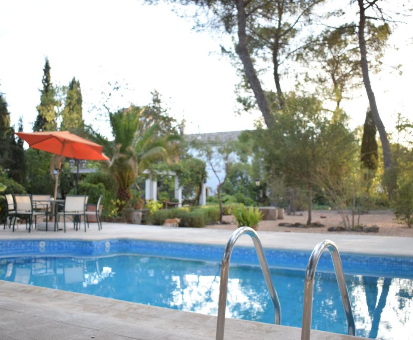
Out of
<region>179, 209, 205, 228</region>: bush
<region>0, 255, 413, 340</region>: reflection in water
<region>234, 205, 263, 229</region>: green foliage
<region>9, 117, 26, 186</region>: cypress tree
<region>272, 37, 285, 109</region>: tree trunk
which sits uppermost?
<region>272, 37, 285, 109</region>: tree trunk

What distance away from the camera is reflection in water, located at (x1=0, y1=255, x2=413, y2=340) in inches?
207

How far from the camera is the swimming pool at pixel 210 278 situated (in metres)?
5.45

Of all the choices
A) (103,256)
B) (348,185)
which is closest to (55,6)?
(103,256)

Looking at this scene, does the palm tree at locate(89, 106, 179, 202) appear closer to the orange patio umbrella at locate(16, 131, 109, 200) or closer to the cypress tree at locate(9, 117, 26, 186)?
the orange patio umbrella at locate(16, 131, 109, 200)

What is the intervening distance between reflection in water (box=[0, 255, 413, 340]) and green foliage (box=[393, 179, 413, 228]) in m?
6.47

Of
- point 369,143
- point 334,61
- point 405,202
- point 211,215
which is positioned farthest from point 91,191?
point 369,143

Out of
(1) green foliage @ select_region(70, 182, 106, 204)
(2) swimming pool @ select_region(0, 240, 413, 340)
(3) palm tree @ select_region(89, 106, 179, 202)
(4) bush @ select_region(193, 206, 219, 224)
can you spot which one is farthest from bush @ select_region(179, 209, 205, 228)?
(2) swimming pool @ select_region(0, 240, 413, 340)

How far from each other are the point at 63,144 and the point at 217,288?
6.48 m

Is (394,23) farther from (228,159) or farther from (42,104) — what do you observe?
(42,104)

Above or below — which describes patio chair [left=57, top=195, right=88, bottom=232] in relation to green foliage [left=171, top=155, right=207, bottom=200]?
below

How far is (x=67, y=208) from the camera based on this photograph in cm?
1065

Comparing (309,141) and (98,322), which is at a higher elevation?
(309,141)

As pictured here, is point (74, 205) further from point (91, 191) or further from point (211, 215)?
point (211, 215)

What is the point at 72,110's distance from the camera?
83.7 feet
